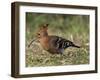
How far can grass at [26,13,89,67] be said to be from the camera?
211 centimetres

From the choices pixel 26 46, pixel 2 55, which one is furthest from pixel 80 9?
pixel 2 55

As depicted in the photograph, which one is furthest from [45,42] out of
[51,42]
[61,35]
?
[61,35]

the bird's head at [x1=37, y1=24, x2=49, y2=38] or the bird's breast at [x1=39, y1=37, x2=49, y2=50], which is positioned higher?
the bird's head at [x1=37, y1=24, x2=49, y2=38]

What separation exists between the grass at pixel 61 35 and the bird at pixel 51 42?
0.03m

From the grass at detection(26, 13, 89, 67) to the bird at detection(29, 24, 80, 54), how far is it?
0.09 feet

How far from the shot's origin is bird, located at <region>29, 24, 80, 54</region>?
2152mm

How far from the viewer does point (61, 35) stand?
7.29ft

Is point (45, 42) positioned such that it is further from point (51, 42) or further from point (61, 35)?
point (61, 35)

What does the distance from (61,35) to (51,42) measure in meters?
0.11

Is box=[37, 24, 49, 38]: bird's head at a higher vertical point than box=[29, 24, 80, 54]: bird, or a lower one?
higher

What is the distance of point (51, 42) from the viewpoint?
86.3 inches

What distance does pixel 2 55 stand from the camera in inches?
78.8

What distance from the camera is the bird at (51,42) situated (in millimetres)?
2152

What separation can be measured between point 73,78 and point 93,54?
0.99 ft
